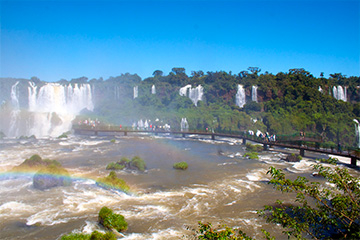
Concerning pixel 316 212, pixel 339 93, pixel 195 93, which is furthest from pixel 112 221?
pixel 339 93

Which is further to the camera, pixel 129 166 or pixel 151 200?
pixel 129 166

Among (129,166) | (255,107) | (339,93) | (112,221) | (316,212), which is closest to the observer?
(316,212)

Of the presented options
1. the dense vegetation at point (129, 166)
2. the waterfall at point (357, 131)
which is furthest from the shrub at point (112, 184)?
the waterfall at point (357, 131)

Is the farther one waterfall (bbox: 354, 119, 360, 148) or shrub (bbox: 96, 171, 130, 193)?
waterfall (bbox: 354, 119, 360, 148)

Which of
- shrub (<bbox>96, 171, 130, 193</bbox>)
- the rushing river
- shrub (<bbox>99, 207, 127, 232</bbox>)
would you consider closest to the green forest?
the rushing river

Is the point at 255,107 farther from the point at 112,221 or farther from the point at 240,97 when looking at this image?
the point at 112,221

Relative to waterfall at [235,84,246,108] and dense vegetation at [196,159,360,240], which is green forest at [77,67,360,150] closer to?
waterfall at [235,84,246,108]
